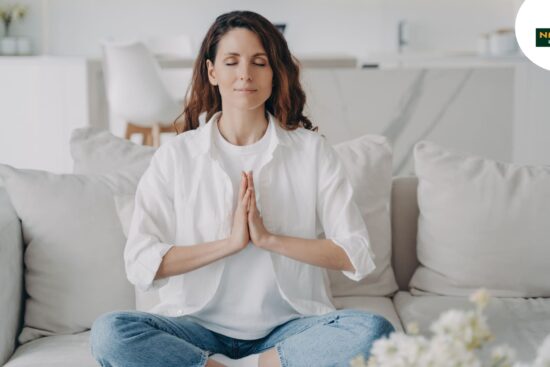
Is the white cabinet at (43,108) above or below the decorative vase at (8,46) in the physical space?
below

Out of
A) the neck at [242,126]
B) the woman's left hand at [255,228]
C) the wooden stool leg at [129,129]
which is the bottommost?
the wooden stool leg at [129,129]

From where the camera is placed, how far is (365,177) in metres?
2.24

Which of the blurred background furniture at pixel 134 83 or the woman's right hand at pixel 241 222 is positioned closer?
the woman's right hand at pixel 241 222

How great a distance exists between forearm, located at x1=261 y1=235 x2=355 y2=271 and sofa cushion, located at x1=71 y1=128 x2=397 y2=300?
399mm

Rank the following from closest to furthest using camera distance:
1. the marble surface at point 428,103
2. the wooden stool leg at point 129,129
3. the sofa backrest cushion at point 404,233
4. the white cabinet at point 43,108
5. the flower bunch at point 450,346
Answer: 1. the flower bunch at point 450,346
2. the sofa backrest cushion at point 404,233
3. the marble surface at point 428,103
4. the white cabinet at point 43,108
5. the wooden stool leg at point 129,129

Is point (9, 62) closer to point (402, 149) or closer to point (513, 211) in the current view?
point (402, 149)

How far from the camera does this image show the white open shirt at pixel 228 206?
1884mm

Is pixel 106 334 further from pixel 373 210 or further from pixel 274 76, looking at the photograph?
pixel 373 210

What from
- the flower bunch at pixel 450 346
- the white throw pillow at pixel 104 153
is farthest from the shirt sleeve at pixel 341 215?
the flower bunch at pixel 450 346

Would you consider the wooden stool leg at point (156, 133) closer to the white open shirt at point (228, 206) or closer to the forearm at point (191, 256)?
the white open shirt at point (228, 206)

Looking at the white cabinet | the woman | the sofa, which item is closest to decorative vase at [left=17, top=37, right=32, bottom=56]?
the white cabinet

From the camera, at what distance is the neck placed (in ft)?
6.40

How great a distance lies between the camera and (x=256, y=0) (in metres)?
7.32

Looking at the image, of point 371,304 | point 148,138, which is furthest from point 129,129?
point 371,304
